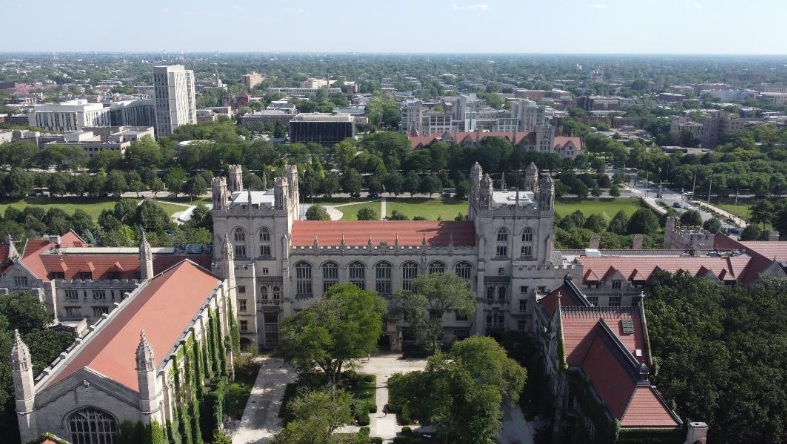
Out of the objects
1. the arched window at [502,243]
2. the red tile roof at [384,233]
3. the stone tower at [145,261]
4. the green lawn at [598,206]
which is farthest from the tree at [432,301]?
the green lawn at [598,206]

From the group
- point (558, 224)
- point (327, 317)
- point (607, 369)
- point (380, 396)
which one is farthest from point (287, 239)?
point (558, 224)

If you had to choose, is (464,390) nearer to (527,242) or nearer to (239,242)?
(527,242)

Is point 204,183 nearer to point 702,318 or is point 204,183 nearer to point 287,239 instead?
point 287,239

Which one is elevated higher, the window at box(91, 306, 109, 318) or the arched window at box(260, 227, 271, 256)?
the arched window at box(260, 227, 271, 256)

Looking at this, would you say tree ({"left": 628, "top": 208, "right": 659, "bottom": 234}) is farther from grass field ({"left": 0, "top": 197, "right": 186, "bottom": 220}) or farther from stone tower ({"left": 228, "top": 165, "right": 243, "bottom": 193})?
grass field ({"left": 0, "top": 197, "right": 186, "bottom": 220})

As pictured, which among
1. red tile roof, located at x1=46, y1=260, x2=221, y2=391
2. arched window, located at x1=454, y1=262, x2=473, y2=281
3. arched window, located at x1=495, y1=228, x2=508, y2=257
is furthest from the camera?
arched window, located at x1=454, y1=262, x2=473, y2=281

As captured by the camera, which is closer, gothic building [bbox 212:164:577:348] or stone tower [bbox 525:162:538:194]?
gothic building [bbox 212:164:577:348]

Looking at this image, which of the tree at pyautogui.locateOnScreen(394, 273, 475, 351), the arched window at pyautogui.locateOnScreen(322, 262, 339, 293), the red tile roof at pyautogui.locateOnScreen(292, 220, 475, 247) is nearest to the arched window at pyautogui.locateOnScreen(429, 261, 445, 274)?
the red tile roof at pyautogui.locateOnScreen(292, 220, 475, 247)

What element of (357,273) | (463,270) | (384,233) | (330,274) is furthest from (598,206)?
(330,274)
